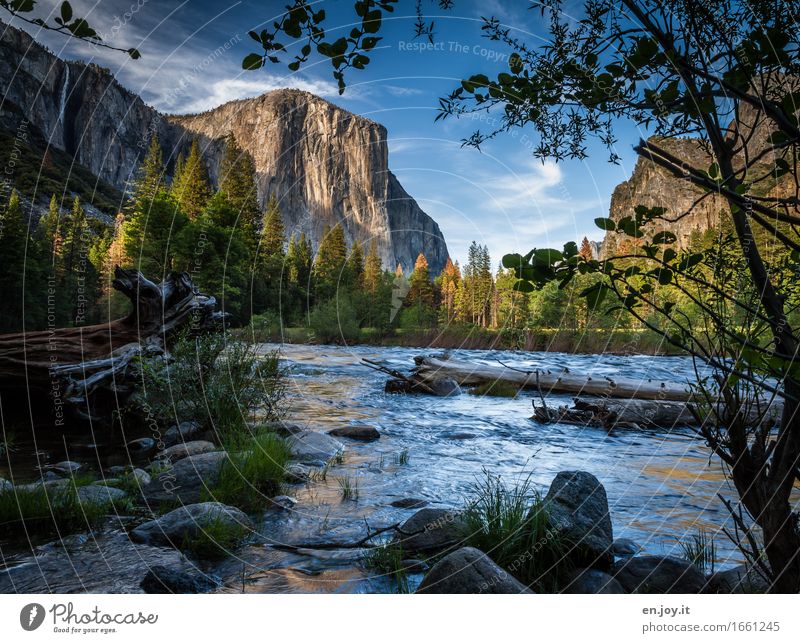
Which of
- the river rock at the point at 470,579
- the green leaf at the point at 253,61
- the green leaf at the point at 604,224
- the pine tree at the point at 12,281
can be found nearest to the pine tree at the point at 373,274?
the pine tree at the point at 12,281

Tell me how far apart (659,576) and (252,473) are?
2.99 metres

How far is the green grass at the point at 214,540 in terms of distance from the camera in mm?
2625

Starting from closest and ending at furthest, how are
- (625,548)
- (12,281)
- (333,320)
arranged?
(625,548), (12,281), (333,320)

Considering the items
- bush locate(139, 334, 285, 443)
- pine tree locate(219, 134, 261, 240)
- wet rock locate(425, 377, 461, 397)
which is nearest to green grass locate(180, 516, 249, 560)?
bush locate(139, 334, 285, 443)

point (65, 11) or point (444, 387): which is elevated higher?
point (65, 11)

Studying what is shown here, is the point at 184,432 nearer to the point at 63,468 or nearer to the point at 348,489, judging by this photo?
the point at 63,468

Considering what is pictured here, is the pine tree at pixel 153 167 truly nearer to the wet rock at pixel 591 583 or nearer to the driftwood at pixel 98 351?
the driftwood at pixel 98 351

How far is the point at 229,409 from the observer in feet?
18.7

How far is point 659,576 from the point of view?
7.45 ft

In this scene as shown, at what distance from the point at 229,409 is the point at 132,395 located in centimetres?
137

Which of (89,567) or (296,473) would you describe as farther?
(296,473)

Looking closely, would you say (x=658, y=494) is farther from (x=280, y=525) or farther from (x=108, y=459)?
(x=108, y=459)

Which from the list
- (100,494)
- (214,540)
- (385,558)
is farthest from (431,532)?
(100,494)
